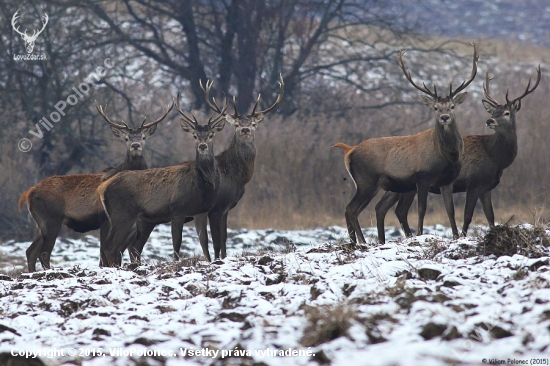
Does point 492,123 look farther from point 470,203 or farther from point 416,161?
point 416,161

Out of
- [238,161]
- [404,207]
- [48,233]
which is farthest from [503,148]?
[48,233]

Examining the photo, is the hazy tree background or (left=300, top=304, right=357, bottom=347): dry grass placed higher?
the hazy tree background

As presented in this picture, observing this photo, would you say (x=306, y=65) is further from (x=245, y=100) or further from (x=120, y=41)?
(x=120, y=41)

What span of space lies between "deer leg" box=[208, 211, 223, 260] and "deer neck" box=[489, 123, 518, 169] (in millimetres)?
3672

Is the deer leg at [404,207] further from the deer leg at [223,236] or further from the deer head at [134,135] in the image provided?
the deer head at [134,135]

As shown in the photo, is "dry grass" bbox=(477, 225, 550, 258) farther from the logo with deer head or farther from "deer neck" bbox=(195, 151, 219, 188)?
the logo with deer head

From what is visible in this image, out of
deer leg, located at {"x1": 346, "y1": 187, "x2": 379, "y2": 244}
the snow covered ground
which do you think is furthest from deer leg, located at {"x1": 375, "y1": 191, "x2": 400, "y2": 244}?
Answer: the snow covered ground

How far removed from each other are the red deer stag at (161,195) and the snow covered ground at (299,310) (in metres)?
1.83

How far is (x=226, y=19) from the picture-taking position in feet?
79.7

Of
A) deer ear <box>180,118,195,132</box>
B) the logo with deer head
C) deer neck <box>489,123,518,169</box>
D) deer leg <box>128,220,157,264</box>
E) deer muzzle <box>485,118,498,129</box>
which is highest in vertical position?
the logo with deer head

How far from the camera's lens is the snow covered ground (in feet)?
17.0

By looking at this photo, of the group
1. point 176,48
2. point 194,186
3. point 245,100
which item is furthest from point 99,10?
point 194,186

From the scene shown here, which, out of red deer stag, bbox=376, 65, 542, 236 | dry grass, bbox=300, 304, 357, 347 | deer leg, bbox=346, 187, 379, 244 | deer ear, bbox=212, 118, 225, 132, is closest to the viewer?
dry grass, bbox=300, 304, 357, 347

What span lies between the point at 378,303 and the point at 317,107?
17.3 metres
